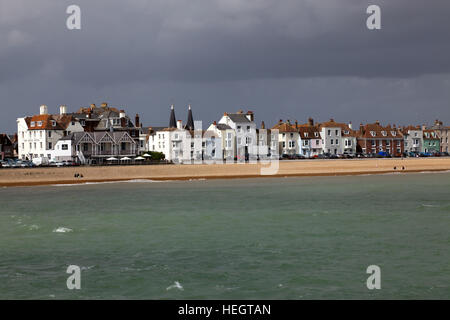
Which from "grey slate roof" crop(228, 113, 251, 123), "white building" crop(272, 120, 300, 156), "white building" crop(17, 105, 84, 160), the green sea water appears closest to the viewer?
the green sea water

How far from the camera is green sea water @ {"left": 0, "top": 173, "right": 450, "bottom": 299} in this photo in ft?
59.8

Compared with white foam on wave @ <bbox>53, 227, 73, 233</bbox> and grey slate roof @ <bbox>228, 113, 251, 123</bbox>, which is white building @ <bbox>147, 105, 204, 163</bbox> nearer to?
grey slate roof @ <bbox>228, 113, 251, 123</bbox>

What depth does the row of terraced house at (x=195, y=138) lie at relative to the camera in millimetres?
95625

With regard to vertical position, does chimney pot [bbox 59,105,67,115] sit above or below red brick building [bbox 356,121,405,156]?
above

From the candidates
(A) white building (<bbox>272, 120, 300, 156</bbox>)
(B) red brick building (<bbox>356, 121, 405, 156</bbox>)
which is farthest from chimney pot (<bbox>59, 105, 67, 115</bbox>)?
(B) red brick building (<bbox>356, 121, 405, 156</bbox>)

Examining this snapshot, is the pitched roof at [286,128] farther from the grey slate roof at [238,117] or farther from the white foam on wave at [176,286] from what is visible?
the white foam on wave at [176,286]

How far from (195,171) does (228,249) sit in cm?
5904

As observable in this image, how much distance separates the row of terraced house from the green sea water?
52.6m

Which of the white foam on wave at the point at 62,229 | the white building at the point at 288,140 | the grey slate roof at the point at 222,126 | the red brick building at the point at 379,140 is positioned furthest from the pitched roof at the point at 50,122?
the white foam on wave at the point at 62,229

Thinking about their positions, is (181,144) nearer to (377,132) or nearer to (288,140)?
(288,140)

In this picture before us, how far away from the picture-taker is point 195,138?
11569 centimetres

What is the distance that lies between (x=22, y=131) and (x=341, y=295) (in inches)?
3848

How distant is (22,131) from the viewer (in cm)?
10656
